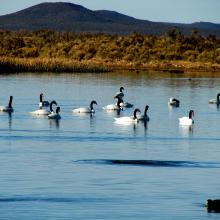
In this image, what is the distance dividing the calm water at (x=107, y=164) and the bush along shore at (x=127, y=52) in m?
35.5

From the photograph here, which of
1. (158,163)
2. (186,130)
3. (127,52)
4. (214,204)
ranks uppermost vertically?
(214,204)

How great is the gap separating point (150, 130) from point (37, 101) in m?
12.1

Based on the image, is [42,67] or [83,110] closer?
[83,110]

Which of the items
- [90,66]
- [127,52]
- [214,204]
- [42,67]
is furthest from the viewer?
[127,52]

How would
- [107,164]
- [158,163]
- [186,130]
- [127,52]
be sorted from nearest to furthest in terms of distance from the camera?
[107,164] < [158,163] < [186,130] < [127,52]

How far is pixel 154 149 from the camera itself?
2666cm

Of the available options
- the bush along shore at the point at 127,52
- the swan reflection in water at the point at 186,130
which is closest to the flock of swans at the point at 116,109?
the swan reflection in water at the point at 186,130

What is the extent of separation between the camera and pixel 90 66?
223ft

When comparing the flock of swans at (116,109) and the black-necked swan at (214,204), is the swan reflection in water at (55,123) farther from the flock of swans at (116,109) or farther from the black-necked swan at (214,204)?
the black-necked swan at (214,204)

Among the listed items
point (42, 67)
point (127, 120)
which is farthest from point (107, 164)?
point (42, 67)

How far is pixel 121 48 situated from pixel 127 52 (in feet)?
7.13

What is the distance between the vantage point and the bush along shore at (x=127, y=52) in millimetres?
79062

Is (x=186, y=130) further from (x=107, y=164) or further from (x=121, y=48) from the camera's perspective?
(x=121, y=48)

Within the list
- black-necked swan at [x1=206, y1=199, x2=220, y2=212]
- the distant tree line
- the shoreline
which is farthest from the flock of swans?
the distant tree line
